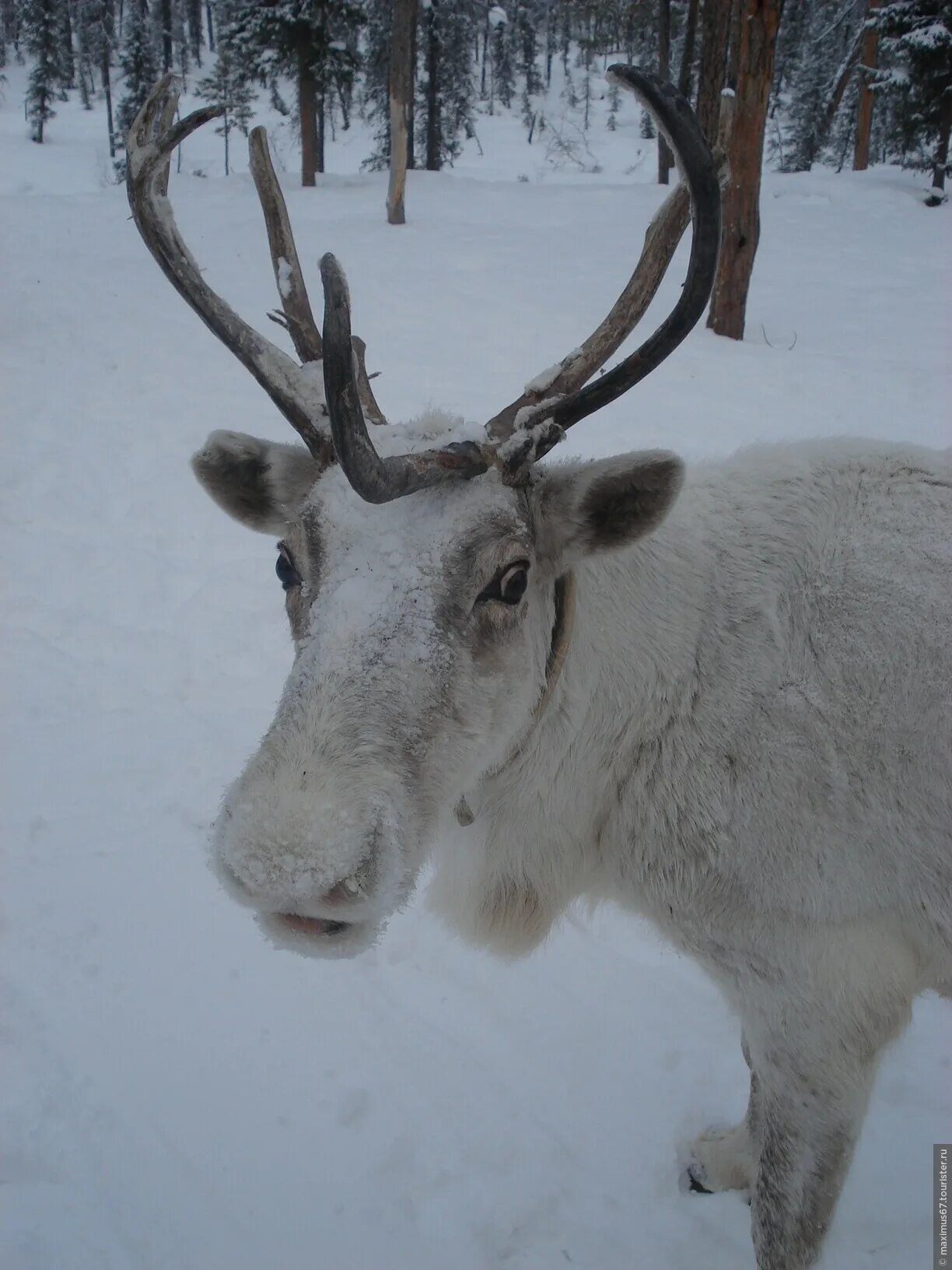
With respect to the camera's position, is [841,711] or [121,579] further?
[121,579]

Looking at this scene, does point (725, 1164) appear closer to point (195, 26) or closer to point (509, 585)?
point (509, 585)

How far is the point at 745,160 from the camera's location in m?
10.2

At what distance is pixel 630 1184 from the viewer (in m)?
2.99

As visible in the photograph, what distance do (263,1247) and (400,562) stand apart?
2.35 meters

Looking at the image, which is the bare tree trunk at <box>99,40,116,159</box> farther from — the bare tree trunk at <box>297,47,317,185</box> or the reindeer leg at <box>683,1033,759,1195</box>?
the reindeer leg at <box>683,1033,759,1195</box>

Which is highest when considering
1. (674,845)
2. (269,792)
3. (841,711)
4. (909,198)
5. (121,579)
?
(909,198)

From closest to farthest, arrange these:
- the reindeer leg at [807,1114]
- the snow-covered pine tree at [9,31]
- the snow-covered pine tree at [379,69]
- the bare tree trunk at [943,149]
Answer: the reindeer leg at [807,1114] → the bare tree trunk at [943,149] → the snow-covered pine tree at [379,69] → the snow-covered pine tree at [9,31]

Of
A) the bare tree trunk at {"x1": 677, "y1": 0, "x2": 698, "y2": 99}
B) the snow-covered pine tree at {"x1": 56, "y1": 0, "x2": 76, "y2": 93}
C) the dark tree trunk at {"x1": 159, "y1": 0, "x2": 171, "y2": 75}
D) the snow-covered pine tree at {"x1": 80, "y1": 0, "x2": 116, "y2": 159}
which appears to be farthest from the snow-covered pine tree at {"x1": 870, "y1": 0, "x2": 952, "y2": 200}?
the snow-covered pine tree at {"x1": 56, "y1": 0, "x2": 76, "y2": 93}

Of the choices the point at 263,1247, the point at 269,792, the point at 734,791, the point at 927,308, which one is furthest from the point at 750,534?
the point at 927,308

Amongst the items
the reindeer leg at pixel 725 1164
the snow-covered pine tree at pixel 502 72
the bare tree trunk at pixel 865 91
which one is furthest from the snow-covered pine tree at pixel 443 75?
the reindeer leg at pixel 725 1164

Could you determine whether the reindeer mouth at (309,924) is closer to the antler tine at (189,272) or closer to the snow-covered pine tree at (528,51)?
the antler tine at (189,272)

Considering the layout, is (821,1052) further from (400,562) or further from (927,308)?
(927,308)

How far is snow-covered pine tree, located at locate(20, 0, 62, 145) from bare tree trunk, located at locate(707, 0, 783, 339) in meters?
43.2

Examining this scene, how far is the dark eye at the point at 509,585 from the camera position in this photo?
1.95 m
